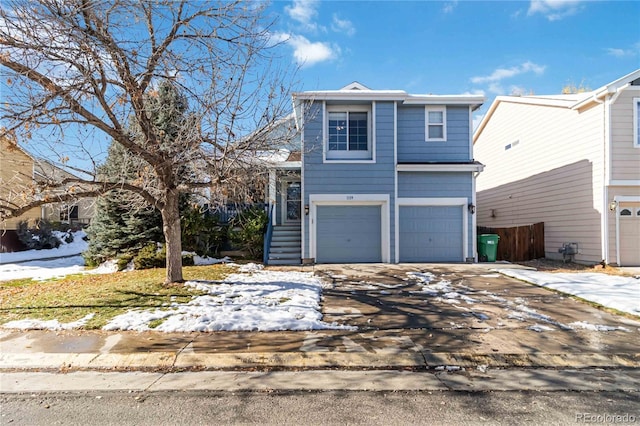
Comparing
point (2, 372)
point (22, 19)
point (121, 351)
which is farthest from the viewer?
point (22, 19)

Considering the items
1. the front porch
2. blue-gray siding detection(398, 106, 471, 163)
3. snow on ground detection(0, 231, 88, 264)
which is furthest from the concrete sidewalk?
snow on ground detection(0, 231, 88, 264)

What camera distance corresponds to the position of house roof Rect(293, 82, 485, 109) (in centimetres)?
1279

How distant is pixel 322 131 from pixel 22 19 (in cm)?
891

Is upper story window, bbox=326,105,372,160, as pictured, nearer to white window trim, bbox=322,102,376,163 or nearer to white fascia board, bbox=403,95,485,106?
white window trim, bbox=322,102,376,163

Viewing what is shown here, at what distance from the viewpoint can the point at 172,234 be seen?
8094mm

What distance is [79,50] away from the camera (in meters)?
5.98

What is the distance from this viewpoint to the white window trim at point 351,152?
1320 cm

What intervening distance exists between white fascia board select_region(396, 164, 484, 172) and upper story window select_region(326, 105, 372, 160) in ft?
4.51

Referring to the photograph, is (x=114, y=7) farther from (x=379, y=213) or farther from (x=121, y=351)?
(x=379, y=213)

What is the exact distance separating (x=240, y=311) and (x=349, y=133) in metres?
9.02

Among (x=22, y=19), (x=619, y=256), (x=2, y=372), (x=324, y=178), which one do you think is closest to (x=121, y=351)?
(x=2, y=372)

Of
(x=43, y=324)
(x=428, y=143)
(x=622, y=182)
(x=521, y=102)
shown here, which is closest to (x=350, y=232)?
(x=428, y=143)

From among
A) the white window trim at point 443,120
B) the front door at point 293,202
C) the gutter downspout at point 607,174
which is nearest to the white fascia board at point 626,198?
the gutter downspout at point 607,174

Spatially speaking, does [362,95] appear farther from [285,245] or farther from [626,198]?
[626,198]
